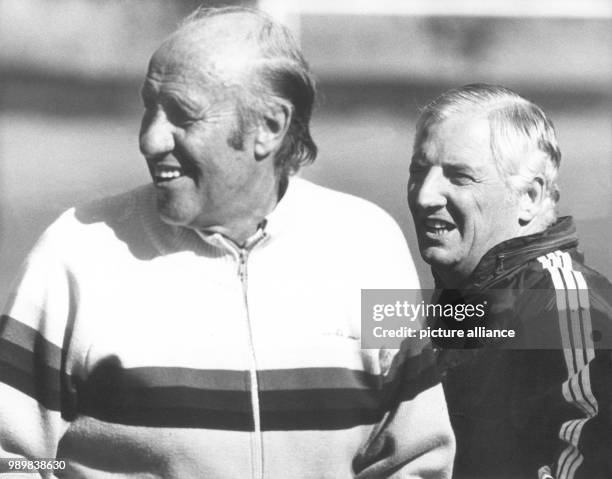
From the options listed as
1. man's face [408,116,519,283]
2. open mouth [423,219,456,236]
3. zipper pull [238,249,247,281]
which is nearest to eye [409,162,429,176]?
man's face [408,116,519,283]

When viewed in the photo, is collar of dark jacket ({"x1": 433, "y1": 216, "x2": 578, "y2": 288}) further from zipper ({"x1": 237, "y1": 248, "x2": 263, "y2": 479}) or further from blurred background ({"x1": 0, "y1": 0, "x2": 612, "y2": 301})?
zipper ({"x1": 237, "y1": 248, "x2": 263, "y2": 479})

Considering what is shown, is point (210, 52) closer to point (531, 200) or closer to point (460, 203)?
point (460, 203)

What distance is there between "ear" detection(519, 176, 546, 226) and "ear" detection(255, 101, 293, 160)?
0.63 meters

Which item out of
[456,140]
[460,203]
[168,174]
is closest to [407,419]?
[460,203]

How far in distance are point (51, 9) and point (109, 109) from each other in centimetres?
30

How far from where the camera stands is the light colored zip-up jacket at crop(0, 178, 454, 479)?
7.62ft

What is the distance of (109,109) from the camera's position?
8.06 ft

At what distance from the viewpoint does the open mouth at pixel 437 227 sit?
96.7 inches

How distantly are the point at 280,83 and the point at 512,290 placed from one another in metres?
0.77

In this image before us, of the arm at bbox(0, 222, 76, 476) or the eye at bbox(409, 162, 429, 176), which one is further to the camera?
the eye at bbox(409, 162, 429, 176)

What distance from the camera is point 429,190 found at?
2449 millimetres

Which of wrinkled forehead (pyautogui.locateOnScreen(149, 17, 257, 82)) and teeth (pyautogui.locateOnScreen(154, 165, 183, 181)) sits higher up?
wrinkled forehead (pyautogui.locateOnScreen(149, 17, 257, 82))

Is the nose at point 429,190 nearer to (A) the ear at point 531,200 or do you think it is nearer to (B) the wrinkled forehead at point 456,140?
(B) the wrinkled forehead at point 456,140

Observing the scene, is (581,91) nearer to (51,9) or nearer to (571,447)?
(571,447)
